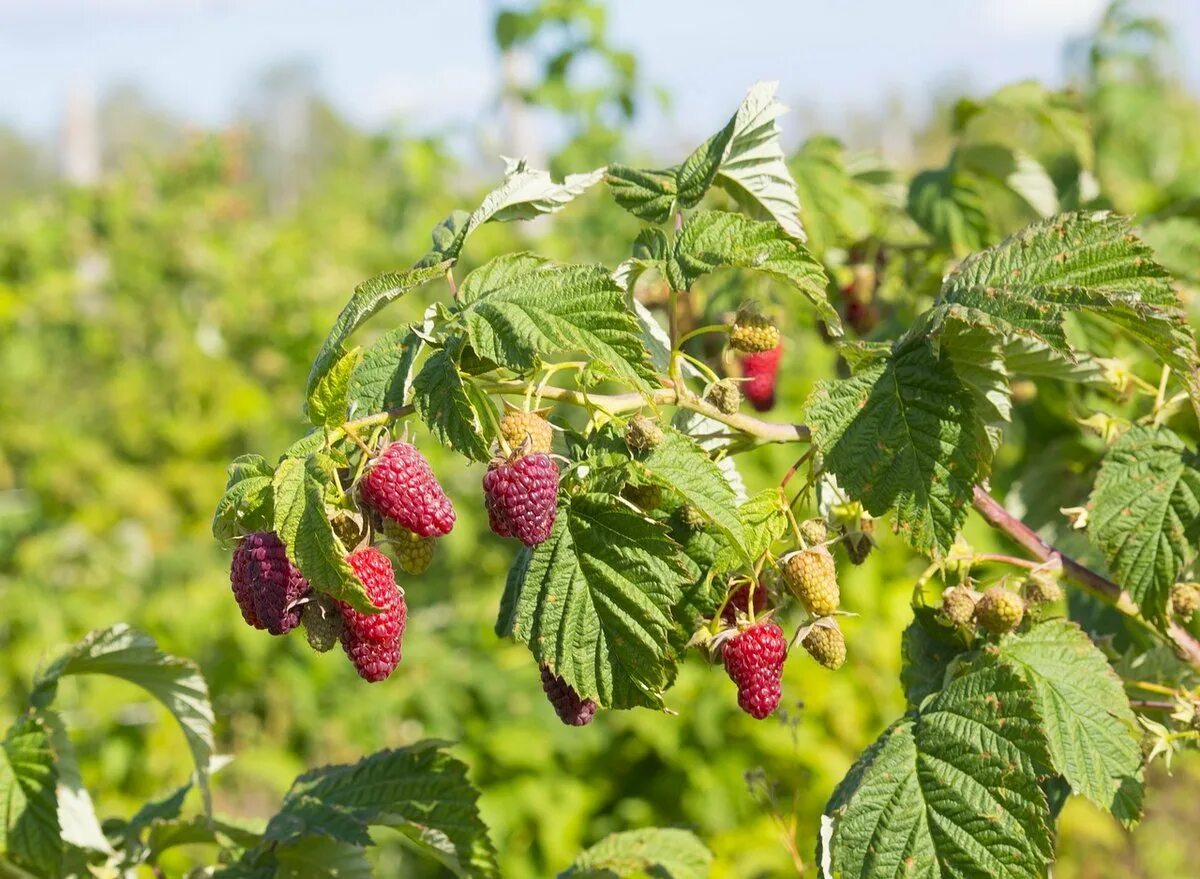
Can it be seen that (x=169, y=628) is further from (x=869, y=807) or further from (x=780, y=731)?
(x=869, y=807)

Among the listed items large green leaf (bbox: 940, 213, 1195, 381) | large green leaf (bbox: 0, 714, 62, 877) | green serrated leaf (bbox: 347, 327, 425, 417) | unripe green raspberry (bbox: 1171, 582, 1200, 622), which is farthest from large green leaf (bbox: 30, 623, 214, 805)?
unripe green raspberry (bbox: 1171, 582, 1200, 622)

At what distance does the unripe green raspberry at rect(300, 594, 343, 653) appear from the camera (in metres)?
1.16

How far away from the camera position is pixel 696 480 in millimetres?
1098

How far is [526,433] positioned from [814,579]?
1.02 ft

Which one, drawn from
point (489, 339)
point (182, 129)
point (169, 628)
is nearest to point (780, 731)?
point (169, 628)

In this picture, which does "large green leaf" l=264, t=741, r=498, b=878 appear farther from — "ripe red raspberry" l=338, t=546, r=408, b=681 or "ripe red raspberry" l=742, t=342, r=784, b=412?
"ripe red raspberry" l=742, t=342, r=784, b=412

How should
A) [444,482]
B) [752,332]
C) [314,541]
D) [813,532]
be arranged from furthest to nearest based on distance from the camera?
[444,482], [752,332], [813,532], [314,541]

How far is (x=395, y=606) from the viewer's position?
1138mm

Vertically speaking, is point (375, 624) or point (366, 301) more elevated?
point (366, 301)

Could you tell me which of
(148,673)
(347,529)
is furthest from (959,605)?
(148,673)

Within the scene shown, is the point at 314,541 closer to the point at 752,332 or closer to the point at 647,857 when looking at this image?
the point at 752,332

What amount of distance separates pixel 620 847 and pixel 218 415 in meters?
7.10

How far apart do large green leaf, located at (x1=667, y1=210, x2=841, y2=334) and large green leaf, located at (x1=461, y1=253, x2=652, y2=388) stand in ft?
0.38

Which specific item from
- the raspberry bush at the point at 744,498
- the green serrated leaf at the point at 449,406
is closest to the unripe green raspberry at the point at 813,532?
the raspberry bush at the point at 744,498
